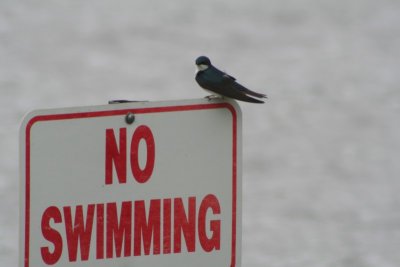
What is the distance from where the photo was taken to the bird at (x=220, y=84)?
1.70 metres

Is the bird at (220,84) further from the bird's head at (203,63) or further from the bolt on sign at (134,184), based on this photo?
the bolt on sign at (134,184)

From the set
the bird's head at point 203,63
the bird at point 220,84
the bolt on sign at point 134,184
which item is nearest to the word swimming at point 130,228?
the bolt on sign at point 134,184

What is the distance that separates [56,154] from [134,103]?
8.5 inches

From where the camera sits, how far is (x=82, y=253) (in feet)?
4.91

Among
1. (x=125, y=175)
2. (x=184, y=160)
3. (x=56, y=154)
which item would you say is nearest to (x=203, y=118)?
(x=184, y=160)

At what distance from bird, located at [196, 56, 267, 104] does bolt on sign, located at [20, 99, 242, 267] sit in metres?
0.14

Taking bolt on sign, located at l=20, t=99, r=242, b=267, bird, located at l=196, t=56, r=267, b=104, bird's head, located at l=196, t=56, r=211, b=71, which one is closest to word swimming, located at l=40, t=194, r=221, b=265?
bolt on sign, located at l=20, t=99, r=242, b=267

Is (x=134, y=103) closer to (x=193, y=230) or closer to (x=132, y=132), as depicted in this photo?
(x=132, y=132)

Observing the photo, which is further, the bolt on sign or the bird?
the bird

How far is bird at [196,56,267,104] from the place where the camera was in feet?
5.58

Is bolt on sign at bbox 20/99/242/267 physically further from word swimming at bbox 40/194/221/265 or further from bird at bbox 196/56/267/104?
bird at bbox 196/56/267/104

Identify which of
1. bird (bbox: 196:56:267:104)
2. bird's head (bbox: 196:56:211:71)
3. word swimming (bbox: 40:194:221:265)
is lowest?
word swimming (bbox: 40:194:221:265)

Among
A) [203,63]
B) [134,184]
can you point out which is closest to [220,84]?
[203,63]

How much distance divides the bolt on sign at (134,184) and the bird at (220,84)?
135mm
